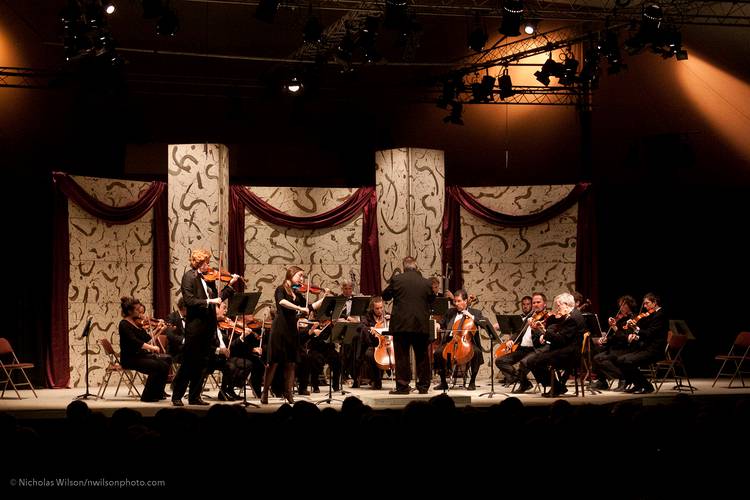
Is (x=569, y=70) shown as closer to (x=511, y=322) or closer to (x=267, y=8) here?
(x=511, y=322)

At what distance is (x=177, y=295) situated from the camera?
476 inches

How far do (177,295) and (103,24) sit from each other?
3.91m

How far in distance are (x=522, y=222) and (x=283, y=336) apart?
225 inches

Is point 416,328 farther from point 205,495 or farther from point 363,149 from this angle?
point 205,495

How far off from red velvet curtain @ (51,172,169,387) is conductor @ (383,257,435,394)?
411 centimetres

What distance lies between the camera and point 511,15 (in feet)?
34.1

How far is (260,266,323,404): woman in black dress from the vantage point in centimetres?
893

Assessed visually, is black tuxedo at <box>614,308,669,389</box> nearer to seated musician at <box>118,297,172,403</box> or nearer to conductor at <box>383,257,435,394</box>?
conductor at <box>383,257,435,394</box>

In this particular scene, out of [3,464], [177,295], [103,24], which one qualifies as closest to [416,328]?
[177,295]

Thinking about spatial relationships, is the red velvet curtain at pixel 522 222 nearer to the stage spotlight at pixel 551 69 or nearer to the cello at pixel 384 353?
the stage spotlight at pixel 551 69

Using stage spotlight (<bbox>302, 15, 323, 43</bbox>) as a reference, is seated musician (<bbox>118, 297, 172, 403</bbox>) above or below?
below

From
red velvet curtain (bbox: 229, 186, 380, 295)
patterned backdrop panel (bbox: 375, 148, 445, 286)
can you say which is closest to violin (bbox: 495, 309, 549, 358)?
patterned backdrop panel (bbox: 375, 148, 445, 286)

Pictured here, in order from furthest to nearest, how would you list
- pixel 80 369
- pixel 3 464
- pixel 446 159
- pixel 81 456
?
1. pixel 446 159
2. pixel 80 369
3. pixel 81 456
4. pixel 3 464

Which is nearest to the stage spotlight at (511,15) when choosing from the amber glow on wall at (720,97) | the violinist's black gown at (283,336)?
the violinist's black gown at (283,336)
